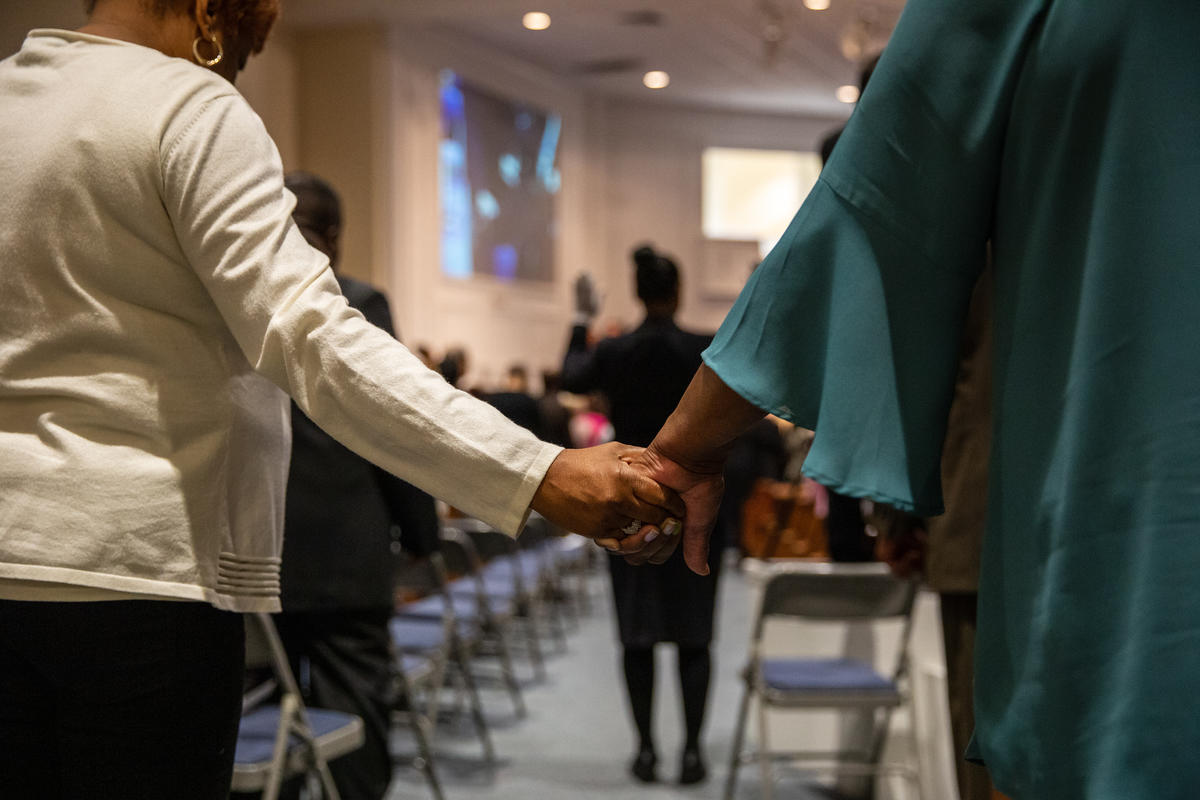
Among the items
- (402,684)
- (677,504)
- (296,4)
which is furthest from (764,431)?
(677,504)

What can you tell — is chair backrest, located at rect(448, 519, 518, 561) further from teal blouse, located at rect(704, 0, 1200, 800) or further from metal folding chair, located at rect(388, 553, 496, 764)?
teal blouse, located at rect(704, 0, 1200, 800)

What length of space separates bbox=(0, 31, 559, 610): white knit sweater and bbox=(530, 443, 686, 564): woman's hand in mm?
35

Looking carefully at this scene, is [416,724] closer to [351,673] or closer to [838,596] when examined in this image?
[351,673]

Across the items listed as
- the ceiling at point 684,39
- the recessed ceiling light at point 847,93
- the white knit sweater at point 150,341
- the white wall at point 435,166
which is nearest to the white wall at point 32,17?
the white knit sweater at point 150,341

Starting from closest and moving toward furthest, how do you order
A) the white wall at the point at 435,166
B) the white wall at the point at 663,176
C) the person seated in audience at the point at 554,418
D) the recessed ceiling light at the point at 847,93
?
1. the person seated in audience at the point at 554,418
2. the white wall at the point at 435,166
3. the recessed ceiling light at the point at 847,93
4. the white wall at the point at 663,176

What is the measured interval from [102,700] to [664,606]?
10.1ft

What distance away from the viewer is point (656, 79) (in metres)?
14.3

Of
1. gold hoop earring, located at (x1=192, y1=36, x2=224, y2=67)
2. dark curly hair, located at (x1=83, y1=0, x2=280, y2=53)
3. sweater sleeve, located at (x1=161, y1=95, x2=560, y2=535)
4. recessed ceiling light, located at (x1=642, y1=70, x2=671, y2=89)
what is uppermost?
recessed ceiling light, located at (x1=642, y1=70, x2=671, y2=89)

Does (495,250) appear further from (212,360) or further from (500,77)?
(212,360)

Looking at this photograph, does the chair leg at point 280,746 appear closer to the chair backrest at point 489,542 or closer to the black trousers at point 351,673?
the black trousers at point 351,673

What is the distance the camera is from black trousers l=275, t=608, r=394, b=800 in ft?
9.45

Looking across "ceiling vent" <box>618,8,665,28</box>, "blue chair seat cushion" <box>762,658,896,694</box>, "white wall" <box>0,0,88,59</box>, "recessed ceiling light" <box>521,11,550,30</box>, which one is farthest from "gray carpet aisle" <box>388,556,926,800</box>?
"recessed ceiling light" <box>521,11,550,30</box>

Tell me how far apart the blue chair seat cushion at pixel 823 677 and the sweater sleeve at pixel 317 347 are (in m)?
2.48

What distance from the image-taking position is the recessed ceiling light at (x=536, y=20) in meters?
11.6
